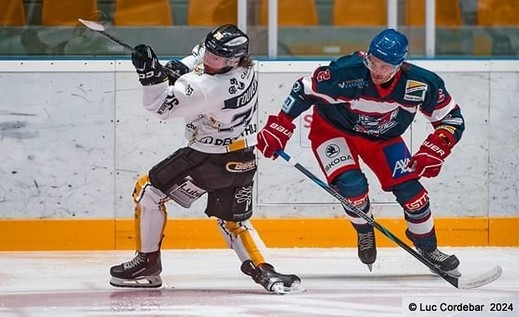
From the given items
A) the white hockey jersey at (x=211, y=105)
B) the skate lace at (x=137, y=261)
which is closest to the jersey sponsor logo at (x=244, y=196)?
the white hockey jersey at (x=211, y=105)

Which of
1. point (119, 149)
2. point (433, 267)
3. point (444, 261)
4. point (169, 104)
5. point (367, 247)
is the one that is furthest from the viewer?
point (119, 149)

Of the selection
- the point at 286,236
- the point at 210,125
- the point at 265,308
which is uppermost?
the point at 210,125

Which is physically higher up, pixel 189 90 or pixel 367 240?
pixel 189 90

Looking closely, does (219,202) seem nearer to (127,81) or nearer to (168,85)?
(168,85)

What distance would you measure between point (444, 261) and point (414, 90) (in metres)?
0.72

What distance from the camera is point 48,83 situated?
21.4ft

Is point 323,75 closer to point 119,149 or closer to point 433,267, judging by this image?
point 433,267

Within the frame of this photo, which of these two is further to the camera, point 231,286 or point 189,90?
point 231,286

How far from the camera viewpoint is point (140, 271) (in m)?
5.08

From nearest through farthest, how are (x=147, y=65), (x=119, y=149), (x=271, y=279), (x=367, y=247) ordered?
(x=147, y=65)
(x=271, y=279)
(x=367, y=247)
(x=119, y=149)

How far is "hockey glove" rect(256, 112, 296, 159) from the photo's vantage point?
206 inches

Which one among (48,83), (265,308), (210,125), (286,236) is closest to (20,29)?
(48,83)

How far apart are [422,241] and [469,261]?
77 centimetres

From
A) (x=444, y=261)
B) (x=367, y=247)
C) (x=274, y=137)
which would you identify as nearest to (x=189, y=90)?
(x=274, y=137)
